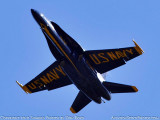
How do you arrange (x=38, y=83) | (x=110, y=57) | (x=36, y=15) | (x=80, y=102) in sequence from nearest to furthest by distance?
1. (x=36, y=15)
2. (x=110, y=57)
3. (x=80, y=102)
4. (x=38, y=83)

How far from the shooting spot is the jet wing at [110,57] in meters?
35.0

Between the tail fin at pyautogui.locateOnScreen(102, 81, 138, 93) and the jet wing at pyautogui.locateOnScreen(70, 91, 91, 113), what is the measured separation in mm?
3371

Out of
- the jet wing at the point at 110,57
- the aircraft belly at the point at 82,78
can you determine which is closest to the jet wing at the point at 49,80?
the aircraft belly at the point at 82,78

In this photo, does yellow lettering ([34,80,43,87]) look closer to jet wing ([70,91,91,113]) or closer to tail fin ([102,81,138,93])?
jet wing ([70,91,91,113])

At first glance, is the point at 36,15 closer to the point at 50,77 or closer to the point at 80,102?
the point at 50,77

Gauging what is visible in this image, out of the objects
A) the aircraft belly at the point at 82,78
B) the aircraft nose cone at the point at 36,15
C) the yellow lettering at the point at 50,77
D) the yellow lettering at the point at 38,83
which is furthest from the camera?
the yellow lettering at the point at 38,83

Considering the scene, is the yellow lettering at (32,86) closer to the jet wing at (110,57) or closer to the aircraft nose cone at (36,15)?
the jet wing at (110,57)

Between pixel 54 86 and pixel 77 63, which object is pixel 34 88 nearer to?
pixel 54 86

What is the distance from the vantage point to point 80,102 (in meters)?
38.7

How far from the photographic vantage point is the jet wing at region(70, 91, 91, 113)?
38.5m

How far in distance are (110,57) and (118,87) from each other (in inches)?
132

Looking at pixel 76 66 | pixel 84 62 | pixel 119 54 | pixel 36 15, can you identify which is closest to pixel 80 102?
pixel 76 66

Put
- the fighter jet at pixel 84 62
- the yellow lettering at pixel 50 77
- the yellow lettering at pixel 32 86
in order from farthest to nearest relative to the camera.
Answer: the yellow lettering at pixel 32 86 → the yellow lettering at pixel 50 77 → the fighter jet at pixel 84 62

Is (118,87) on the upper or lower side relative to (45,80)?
lower
